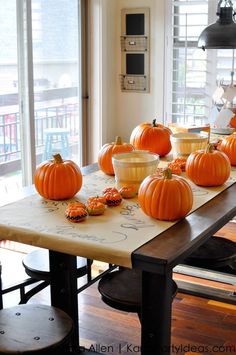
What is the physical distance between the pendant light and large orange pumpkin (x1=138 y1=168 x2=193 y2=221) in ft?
4.95

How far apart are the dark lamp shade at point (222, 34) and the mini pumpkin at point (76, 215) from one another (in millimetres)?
1707

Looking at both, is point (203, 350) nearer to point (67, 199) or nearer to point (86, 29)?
point (67, 199)

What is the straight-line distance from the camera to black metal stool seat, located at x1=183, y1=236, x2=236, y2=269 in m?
2.59

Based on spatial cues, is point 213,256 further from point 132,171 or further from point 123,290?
point 132,171

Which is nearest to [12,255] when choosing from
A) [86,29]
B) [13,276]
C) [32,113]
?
[13,276]

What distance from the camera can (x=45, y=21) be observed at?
4520 mm

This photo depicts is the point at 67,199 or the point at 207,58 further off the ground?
the point at 207,58

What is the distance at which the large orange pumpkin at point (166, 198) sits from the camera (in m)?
1.82

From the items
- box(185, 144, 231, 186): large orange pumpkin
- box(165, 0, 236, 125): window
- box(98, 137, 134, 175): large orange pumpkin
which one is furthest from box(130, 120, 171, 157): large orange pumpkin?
box(165, 0, 236, 125): window

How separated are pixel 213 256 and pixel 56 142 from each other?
2600 mm

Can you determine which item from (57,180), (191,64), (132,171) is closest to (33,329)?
(57,180)

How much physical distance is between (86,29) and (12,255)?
2358 millimetres

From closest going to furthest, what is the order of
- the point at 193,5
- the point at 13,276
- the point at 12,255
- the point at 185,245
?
the point at 185,245
the point at 13,276
the point at 12,255
the point at 193,5

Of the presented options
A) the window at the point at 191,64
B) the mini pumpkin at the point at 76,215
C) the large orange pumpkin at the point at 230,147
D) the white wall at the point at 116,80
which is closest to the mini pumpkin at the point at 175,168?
the large orange pumpkin at the point at 230,147
